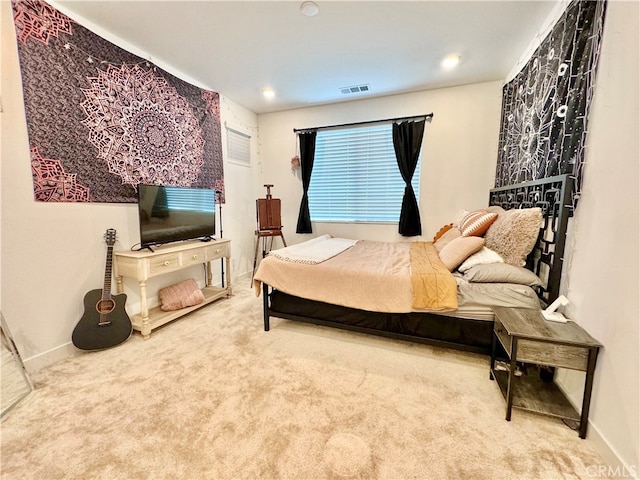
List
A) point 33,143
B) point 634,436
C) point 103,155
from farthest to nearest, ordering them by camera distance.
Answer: point 103,155 → point 33,143 → point 634,436

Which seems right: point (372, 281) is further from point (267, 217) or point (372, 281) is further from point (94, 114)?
point (94, 114)

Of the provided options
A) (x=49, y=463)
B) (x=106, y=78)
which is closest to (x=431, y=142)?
(x=106, y=78)

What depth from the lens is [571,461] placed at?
120cm

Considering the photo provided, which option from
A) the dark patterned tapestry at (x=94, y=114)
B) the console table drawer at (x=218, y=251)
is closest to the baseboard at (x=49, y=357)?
the dark patterned tapestry at (x=94, y=114)

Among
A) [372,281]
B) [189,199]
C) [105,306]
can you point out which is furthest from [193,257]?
[372,281]

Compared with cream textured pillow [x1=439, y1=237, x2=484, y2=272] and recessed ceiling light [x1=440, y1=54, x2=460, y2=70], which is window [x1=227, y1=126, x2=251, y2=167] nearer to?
recessed ceiling light [x1=440, y1=54, x2=460, y2=70]

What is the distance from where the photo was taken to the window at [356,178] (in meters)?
3.85

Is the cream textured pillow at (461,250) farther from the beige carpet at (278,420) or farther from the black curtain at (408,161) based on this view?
the black curtain at (408,161)

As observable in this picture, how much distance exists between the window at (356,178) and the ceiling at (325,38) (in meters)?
0.80

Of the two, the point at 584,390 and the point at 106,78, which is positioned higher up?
the point at 106,78

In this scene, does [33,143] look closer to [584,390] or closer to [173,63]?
[173,63]

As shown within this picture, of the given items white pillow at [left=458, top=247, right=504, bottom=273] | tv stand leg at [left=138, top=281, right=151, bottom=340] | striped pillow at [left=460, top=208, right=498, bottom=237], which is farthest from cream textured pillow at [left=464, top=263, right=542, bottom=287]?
tv stand leg at [left=138, top=281, right=151, bottom=340]

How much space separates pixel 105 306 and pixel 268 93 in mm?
3093

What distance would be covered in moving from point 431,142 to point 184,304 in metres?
3.66
